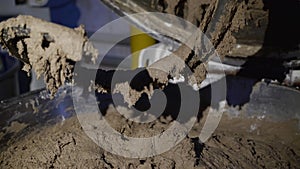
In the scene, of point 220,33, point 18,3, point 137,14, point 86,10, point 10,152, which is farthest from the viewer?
point 86,10

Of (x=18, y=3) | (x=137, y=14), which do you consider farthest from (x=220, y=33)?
(x=18, y=3)

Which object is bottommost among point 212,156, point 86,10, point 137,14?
point 86,10

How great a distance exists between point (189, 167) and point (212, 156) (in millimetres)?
61

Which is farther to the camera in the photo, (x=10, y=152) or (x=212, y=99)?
(x=212, y=99)

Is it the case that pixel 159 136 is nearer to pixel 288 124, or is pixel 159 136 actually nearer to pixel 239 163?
pixel 239 163

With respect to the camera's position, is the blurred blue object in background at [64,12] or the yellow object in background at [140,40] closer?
the yellow object in background at [140,40]

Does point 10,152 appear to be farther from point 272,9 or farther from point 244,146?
point 272,9

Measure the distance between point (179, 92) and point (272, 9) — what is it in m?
0.28

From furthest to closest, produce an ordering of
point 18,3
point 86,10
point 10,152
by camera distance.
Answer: point 86,10 → point 18,3 → point 10,152

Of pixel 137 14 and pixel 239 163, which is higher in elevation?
pixel 137 14

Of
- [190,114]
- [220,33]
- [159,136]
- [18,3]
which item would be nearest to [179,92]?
[190,114]

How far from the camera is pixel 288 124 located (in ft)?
2.48

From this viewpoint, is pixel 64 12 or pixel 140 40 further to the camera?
pixel 64 12

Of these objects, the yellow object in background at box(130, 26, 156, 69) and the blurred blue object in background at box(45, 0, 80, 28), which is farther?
the blurred blue object in background at box(45, 0, 80, 28)
